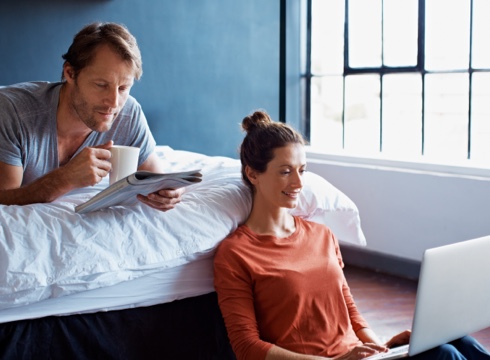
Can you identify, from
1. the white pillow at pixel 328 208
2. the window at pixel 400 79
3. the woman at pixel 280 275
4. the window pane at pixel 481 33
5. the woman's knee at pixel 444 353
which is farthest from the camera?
the window at pixel 400 79

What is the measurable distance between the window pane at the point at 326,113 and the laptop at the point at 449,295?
2779 millimetres

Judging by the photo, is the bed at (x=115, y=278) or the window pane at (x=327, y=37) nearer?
the bed at (x=115, y=278)

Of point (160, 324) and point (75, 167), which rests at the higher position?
point (75, 167)

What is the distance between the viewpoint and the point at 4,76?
328 cm

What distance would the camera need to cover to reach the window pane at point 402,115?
4.05 metres

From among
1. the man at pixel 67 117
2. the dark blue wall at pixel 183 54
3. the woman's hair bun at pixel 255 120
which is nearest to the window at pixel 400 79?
Answer: the dark blue wall at pixel 183 54

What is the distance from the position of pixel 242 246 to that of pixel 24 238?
56cm

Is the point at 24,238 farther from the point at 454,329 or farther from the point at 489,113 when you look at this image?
the point at 489,113

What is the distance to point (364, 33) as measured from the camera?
14.0ft

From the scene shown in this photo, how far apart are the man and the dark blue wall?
47.7 inches

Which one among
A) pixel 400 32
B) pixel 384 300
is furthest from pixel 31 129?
pixel 400 32

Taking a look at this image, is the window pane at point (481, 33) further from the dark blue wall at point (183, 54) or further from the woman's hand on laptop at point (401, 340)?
the woman's hand on laptop at point (401, 340)

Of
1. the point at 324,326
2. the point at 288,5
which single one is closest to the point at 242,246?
the point at 324,326

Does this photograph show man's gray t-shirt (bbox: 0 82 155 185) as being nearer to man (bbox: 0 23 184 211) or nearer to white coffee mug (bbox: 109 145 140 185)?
man (bbox: 0 23 184 211)
